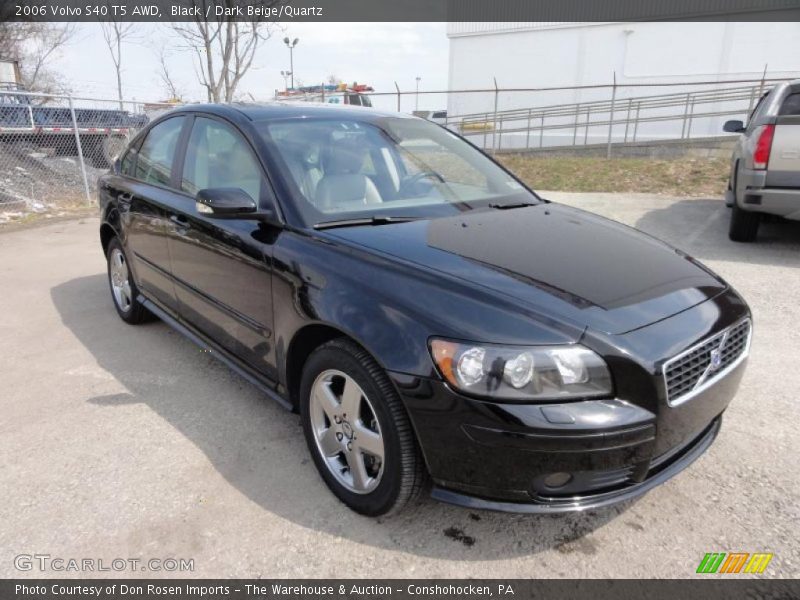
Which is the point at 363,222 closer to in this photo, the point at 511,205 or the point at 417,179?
the point at 417,179

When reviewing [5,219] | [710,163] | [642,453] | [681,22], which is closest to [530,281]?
[642,453]

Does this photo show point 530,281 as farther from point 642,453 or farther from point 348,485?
point 348,485

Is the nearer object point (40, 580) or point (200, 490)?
point (40, 580)

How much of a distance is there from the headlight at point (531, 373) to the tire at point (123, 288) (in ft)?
10.9

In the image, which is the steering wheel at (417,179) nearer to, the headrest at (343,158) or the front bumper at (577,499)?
the headrest at (343,158)

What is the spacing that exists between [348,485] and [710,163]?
1290 centimetres

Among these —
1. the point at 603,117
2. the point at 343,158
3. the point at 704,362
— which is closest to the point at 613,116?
the point at 603,117

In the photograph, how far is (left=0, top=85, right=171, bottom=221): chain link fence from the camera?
34.8 feet

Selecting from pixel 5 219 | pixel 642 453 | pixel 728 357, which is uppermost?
pixel 728 357

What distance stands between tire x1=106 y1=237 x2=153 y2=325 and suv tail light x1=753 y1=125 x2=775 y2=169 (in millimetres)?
6196

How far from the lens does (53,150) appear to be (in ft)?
40.5

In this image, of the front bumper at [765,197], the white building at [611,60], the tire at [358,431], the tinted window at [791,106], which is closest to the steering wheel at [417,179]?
the tire at [358,431]

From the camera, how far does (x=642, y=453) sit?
6.38 feet

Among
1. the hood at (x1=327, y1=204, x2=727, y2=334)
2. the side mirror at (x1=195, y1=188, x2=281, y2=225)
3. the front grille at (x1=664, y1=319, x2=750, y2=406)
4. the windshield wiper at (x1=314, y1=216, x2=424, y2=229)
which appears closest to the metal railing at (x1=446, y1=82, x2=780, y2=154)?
the hood at (x1=327, y1=204, x2=727, y2=334)
